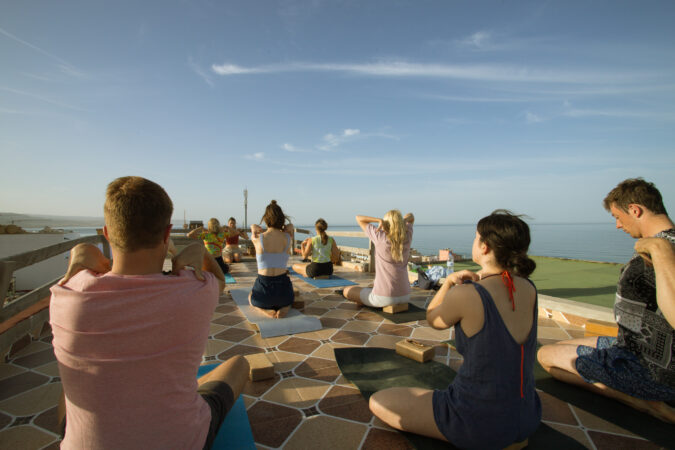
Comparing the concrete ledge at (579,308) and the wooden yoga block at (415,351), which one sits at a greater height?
the concrete ledge at (579,308)

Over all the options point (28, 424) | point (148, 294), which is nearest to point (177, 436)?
point (148, 294)

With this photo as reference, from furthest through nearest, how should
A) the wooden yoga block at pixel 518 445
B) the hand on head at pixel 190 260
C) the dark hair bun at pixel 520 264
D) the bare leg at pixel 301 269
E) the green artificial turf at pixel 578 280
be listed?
the bare leg at pixel 301 269
the green artificial turf at pixel 578 280
the wooden yoga block at pixel 518 445
the dark hair bun at pixel 520 264
the hand on head at pixel 190 260

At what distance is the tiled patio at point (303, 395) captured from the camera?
1.71m

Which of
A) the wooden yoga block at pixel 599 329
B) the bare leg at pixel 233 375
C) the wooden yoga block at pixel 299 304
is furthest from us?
the wooden yoga block at pixel 299 304

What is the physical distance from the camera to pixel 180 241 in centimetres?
381

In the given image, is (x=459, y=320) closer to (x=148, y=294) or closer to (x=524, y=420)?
(x=524, y=420)

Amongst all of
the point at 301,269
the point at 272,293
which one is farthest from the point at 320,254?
the point at 272,293

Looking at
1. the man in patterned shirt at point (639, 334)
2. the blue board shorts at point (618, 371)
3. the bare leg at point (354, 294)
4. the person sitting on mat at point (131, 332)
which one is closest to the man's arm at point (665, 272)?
the man in patterned shirt at point (639, 334)

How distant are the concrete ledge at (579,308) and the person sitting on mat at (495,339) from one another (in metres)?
2.54

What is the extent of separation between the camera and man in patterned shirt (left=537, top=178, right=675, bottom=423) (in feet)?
5.86

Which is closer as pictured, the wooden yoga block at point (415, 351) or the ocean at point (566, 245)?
the wooden yoga block at point (415, 351)

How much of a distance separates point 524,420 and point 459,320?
0.56 meters

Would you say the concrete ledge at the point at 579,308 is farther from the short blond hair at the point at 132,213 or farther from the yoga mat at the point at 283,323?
the short blond hair at the point at 132,213

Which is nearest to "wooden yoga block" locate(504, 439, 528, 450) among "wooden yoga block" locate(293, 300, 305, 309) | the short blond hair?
the short blond hair
